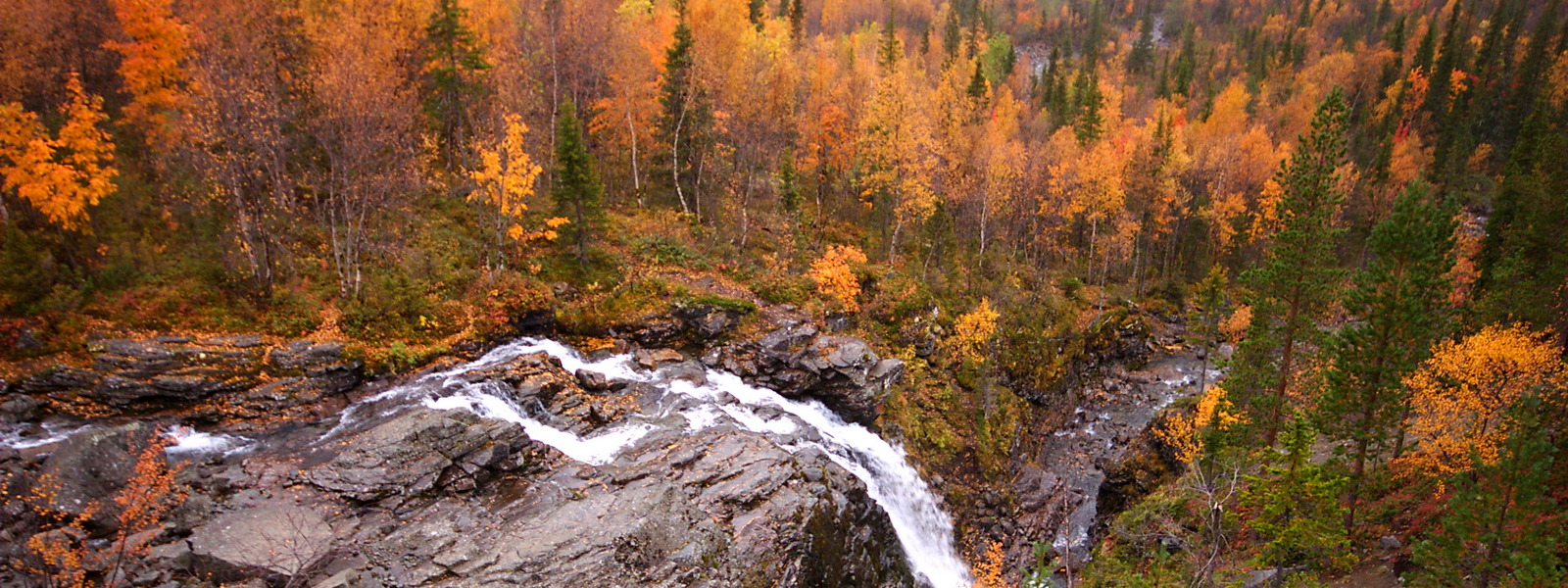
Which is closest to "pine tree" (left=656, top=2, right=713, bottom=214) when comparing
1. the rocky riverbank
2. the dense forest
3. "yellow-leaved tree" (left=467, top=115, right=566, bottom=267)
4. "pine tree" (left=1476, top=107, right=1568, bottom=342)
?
the dense forest

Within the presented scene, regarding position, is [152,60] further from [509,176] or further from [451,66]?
[509,176]

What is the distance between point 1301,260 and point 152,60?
41.7m

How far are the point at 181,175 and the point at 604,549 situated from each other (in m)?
22.3

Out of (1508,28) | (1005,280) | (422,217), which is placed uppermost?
(1508,28)

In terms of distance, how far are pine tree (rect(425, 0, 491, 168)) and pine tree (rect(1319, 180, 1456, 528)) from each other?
36432 mm

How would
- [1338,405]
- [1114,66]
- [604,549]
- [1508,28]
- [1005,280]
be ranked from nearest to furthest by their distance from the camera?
[604,549]
[1338,405]
[1005,280]
[1508,28]
[1114,66]

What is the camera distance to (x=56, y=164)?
19.9 metres

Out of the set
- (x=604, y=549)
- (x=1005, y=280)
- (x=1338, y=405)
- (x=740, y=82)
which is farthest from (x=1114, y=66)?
(x=604, y=549)

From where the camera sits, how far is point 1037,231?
5153 centimetres

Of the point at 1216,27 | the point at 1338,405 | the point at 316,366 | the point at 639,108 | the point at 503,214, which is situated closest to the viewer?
the point at 1338,405

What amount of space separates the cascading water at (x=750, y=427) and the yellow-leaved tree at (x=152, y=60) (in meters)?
14.1

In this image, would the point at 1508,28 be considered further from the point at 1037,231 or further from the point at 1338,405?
the point at 1338,405

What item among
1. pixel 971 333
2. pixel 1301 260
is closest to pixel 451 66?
pixel 971 333

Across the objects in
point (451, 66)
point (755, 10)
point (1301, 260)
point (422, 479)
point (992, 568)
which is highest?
point (755, 10)
